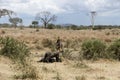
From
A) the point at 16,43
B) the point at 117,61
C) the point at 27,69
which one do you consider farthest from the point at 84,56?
the point at 27,69

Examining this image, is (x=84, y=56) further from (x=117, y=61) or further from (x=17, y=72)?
(x=17, y=72)

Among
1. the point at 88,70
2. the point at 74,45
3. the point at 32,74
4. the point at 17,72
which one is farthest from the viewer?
the point at 74,45

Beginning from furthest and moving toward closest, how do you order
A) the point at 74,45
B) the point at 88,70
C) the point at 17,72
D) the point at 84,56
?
the point at 74,45 → the point at 84,56 → the point at 88,70 → the point at 17,72

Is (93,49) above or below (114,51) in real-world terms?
above

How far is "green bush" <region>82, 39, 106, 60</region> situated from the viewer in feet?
78.9

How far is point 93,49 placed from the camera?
963 inches

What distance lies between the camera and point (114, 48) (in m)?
25.0

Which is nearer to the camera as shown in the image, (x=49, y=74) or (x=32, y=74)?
(x=32, y=74)

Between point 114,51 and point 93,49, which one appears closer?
point 93,49

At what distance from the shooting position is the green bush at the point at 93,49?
24.1 m

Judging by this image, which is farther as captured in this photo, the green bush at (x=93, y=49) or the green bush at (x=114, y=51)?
the green bush at (x=114, y=51)

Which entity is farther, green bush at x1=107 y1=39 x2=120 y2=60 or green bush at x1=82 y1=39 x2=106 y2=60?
green bush at x1=107 y1=39 x2=120 y2=60

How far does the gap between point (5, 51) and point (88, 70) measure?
6.89 metres

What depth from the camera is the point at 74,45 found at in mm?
34156
